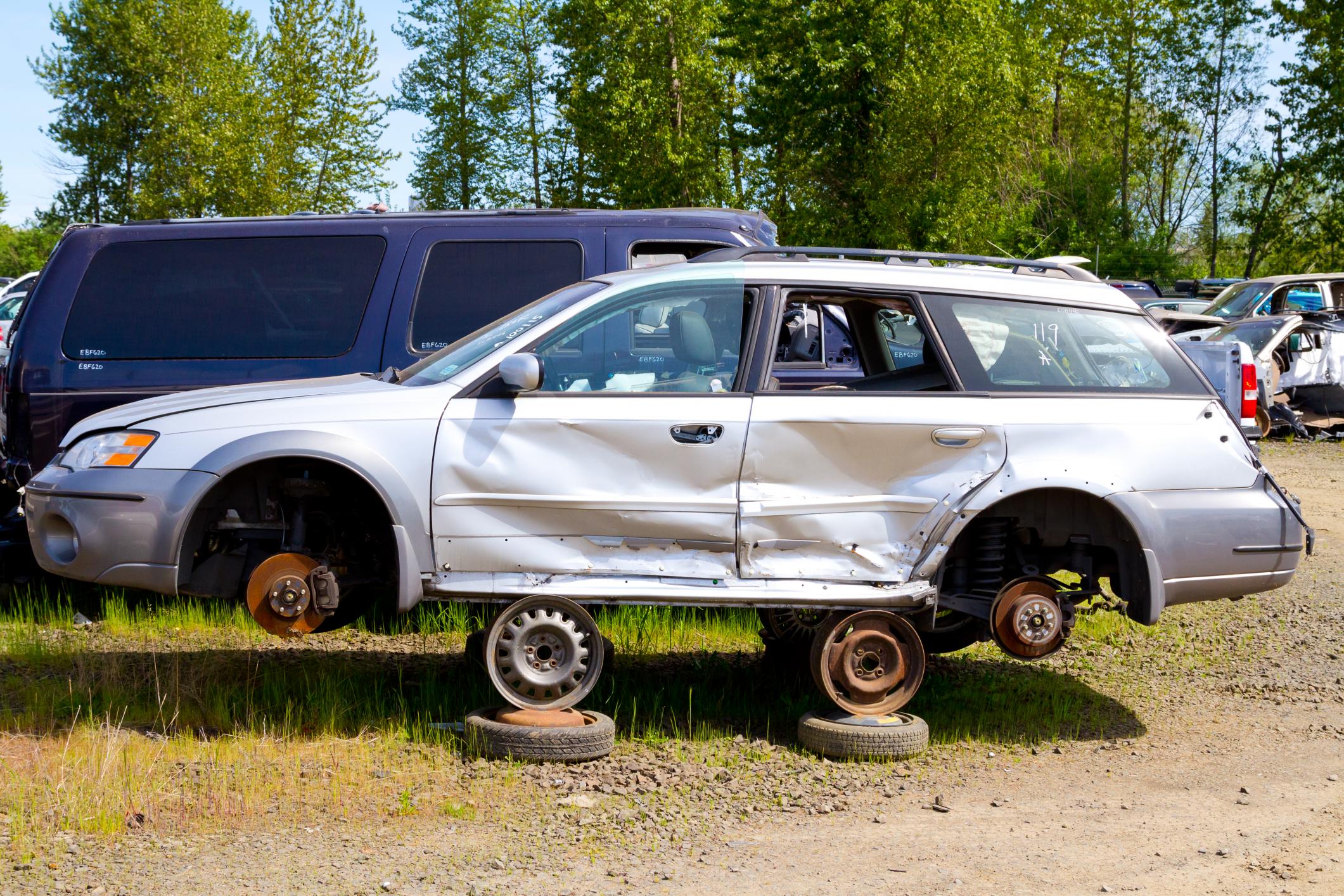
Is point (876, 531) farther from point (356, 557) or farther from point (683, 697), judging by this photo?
point (356, 557)

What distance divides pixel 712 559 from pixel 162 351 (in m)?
3.70

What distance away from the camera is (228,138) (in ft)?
137

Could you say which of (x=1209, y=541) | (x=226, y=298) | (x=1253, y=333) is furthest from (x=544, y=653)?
(x=1253, y=333)

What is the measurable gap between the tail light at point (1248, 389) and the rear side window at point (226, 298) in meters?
6.73

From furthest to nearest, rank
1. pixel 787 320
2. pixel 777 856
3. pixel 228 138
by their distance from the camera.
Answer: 1. pixel 228 138
2. pixel 787 320
3. pixel 777 856

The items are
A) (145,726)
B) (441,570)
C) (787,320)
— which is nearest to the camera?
(441,570)

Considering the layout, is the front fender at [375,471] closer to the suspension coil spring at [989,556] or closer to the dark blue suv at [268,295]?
the dark blue suv at [268,295]

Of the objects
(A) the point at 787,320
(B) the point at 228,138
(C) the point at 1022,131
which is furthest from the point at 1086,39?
(A) the point at 787,320

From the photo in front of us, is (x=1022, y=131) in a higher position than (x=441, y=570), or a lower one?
higher

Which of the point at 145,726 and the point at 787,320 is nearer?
the point at 145,726

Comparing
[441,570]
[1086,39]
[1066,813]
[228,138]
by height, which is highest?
[1086,39]

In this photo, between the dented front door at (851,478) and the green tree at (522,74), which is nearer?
the dented front door at (851,478)

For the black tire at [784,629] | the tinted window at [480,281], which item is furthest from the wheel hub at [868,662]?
the tinted window at [480,281]

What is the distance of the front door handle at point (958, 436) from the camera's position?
5371mm
